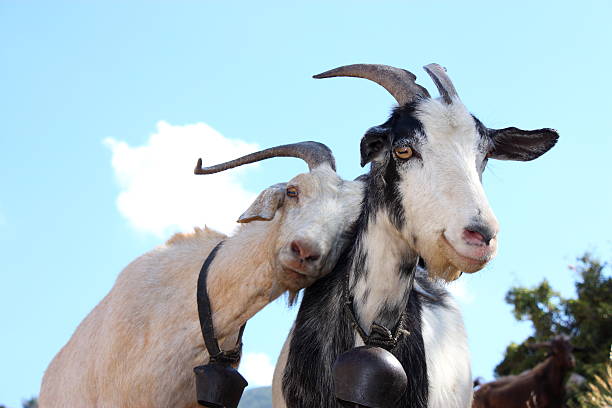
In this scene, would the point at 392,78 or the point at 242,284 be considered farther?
the point at 242,284

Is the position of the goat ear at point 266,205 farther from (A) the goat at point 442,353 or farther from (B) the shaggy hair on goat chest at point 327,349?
(A) the goat at point 442,353

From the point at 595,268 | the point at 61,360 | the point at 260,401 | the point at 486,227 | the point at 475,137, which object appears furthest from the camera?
the point at 260,401

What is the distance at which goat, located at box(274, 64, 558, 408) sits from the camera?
3.43m

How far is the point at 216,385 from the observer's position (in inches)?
169

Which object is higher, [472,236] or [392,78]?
[392,78]

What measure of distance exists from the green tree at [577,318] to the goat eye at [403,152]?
10935mm

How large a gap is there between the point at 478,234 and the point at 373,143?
821 millimetres

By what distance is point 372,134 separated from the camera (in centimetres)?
381

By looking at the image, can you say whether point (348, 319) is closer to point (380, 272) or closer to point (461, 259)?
point (380, 272)

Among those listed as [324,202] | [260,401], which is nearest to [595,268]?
[324,202]

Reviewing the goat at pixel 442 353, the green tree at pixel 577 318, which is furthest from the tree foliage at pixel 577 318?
the goat at pixel 442 353

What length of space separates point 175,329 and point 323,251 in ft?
3.91

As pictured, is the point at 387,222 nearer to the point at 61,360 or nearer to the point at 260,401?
the point at 61,360

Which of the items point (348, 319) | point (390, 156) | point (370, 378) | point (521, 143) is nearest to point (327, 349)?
point (348, 319)
